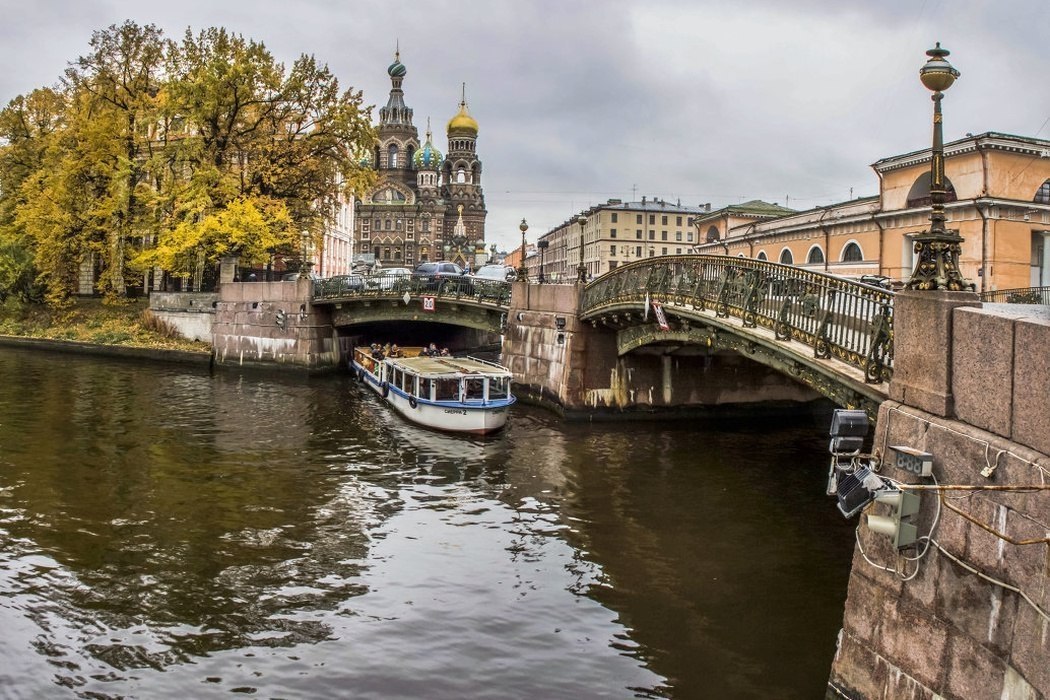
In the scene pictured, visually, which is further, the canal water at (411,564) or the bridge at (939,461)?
the canal water at (411,564)

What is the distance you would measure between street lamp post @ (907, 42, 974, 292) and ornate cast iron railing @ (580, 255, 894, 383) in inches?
63.7

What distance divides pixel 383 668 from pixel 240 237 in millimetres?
35118

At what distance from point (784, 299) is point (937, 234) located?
5.95 meters

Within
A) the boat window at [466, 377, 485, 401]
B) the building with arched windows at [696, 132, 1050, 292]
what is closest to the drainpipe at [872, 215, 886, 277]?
the building with arched windows at [696, 132, 1050, 292]

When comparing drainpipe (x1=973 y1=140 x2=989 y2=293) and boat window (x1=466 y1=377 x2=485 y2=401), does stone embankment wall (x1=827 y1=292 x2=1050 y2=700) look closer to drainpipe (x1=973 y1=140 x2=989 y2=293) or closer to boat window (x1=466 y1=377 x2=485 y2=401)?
boat window (x1=466 y1=377 x2=485 y2=401)

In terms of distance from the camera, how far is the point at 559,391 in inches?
1091

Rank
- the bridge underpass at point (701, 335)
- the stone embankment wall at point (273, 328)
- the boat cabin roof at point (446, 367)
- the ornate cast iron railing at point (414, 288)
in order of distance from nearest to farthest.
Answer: the bridge underpass at point (701, 335) → the boat cabin roof at point (446, 367) → the ornate cast iron railing at point (414, 288) → the stone embankment wall at point (273, 328)

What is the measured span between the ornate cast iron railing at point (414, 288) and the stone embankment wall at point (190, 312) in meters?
7.92

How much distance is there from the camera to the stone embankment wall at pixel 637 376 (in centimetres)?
2705

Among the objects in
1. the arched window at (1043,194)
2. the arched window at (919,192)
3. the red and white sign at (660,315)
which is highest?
the arched window at (919,192)

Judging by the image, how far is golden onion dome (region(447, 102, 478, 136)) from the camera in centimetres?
14965

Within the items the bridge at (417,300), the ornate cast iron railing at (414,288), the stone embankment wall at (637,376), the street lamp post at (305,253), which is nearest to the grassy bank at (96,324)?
the street lamp post at (305,253)

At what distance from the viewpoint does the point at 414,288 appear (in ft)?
121

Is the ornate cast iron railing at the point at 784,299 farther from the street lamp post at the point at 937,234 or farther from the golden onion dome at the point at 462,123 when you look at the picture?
the golden onion dome at the point at 462,123
